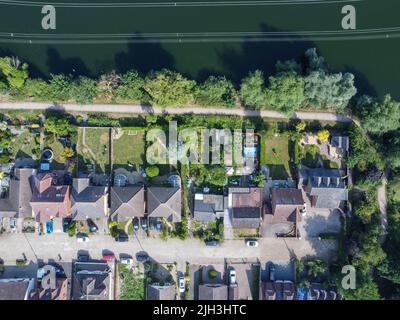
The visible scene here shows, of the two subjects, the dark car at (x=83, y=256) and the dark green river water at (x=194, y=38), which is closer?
the dark car at (x=83, y=256)

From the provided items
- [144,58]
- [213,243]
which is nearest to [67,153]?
[144,58]

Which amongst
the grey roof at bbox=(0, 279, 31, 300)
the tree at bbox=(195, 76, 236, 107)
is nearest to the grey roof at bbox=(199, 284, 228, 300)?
the grey roof at bbox=(0, 279, 31, 300)

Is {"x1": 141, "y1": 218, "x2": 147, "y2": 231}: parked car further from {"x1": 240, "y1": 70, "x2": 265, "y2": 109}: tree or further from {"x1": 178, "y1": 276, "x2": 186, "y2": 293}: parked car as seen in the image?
{"x1": 240, "y1": 70, "x2": 265, "y2": 109}: tree

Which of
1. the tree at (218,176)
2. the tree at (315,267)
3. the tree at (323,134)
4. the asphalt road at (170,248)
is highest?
the tree at (323,134)

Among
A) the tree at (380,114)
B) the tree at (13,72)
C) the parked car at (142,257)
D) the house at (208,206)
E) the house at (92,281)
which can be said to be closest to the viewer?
the tree at (380,114)

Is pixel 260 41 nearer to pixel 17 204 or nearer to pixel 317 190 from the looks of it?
pixel 317 190

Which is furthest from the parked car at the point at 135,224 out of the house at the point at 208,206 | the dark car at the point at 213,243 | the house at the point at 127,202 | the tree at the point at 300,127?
the tree at the point at 300,127

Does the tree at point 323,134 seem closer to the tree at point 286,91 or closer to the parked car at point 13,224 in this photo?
the tree at point 286,91
